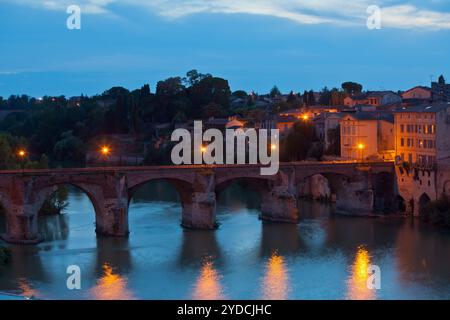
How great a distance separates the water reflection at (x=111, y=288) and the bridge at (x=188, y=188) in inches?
306

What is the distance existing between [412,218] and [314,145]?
19.1m

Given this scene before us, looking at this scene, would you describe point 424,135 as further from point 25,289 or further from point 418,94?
point 25,289

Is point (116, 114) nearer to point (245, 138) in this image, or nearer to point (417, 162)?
point (245, 138)

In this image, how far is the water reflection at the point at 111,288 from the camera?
29.0 metres

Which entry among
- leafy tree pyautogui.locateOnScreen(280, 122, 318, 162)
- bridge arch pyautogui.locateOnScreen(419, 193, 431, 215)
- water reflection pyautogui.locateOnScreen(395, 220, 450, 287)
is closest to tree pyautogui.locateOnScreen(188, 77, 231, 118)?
leafy tree pyautogui.locateOnScreen(280, 122, 318, 162)

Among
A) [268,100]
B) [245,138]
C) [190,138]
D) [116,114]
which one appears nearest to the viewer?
[245,138]

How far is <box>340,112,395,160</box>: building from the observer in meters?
54.0

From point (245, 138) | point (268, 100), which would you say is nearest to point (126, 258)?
point (245, 138)

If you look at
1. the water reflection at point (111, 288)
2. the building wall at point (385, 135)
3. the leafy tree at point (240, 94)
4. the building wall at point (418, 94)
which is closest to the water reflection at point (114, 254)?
the water reflection at point (111, 288)

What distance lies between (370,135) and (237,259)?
864 inches

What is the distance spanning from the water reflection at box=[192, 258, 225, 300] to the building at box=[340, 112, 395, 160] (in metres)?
23.0
